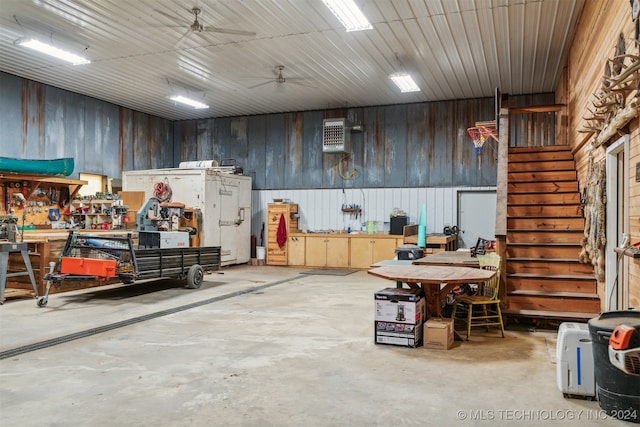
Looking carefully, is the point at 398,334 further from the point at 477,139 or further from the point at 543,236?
the point at 477,139

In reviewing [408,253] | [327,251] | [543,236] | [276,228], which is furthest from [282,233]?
[543,236]

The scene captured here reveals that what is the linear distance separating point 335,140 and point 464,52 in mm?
4400

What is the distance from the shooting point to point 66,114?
35.2 feet

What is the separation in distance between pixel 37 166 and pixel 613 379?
960 cm

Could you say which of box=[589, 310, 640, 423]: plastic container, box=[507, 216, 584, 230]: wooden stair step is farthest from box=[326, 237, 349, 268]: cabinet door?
box=[589, 310, 640, 423]: plastic container

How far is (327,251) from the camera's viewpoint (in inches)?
476

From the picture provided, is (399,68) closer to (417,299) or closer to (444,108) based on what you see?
(444,108)

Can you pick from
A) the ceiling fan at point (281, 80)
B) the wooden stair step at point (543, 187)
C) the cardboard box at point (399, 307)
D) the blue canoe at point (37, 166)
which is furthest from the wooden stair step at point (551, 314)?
the blue canoe at point (37, 166)

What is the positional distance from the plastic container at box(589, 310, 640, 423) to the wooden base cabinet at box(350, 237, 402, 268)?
26.8 feet

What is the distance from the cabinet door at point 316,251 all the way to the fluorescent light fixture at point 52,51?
6456mm

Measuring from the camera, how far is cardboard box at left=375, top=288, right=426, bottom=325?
15.5 feet

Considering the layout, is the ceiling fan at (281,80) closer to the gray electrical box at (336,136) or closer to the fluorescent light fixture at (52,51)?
the gray electrical box at (336,136)

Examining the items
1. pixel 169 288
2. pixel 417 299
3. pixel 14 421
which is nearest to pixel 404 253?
pixel 417 299

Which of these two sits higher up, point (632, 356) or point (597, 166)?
point (597, 166)
